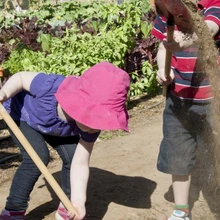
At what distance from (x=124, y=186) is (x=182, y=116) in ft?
2.73

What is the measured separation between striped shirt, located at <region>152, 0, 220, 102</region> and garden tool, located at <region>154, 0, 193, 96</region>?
0.35 metres

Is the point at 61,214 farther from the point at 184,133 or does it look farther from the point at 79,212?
the point at 184,133

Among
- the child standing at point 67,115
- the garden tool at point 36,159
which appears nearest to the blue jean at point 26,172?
the child standing at point 67,115

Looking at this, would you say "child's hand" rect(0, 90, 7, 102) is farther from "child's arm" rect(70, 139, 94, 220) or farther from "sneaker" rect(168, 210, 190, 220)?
"sneaker" rect(168, 210, 190, 220)

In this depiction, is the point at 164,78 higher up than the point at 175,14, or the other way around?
the point at 175,14

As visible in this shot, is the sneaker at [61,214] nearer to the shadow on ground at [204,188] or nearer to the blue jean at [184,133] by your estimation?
the blue jean at [184,133]

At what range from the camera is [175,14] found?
281 cm

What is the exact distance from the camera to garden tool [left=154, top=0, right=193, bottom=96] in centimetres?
278

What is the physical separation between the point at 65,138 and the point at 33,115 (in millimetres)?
268

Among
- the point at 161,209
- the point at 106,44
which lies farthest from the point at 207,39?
the point at 106,44

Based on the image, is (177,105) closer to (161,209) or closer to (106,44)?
(161,209)

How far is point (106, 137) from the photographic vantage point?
505cm

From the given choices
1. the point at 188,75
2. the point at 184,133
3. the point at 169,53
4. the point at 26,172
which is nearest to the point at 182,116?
the point at 184,133

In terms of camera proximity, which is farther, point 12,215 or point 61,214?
point 61,214
